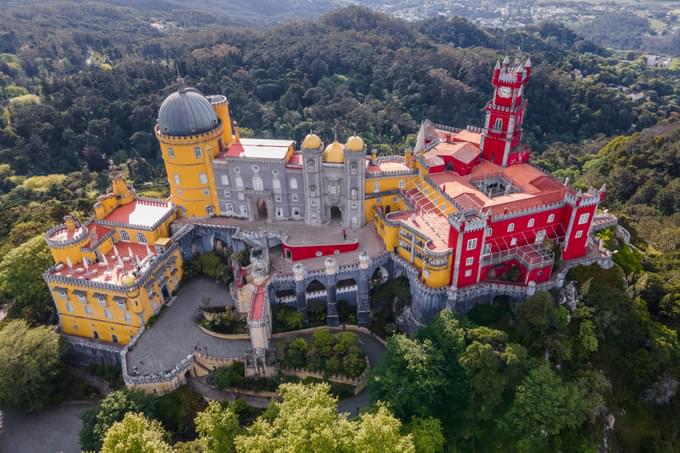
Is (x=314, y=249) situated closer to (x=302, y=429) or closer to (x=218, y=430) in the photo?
(x=218, y=430)

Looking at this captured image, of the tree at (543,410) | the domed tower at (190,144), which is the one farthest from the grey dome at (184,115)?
the tree at (543,410)

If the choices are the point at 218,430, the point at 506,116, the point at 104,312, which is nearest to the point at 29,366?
the point at 104,312

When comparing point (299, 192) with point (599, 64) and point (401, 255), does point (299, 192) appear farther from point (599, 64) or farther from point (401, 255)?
point (599, 64)

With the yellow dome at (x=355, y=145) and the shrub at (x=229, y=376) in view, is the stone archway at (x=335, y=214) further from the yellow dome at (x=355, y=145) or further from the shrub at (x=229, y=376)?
the shrub at (x=229, y=376)

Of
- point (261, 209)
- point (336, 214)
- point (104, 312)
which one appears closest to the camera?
point (104, 312)

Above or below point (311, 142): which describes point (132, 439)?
below

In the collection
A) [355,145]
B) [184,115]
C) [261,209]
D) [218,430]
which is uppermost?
[184,115]

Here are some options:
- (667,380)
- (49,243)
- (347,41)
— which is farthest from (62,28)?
(667,380)

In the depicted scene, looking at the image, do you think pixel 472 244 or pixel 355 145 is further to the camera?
pixel 355 145
